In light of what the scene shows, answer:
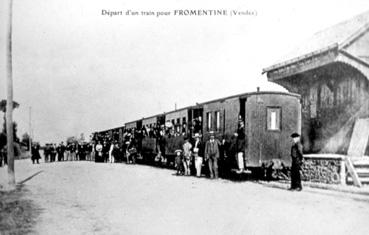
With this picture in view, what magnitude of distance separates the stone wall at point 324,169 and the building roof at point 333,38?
2.35 m

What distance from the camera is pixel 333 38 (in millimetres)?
10844

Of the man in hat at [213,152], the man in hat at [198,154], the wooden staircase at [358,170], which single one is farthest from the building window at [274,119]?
the man in hat at [198,154]

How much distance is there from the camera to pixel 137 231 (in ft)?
18.6

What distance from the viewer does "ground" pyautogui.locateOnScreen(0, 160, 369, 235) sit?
19.1 feet

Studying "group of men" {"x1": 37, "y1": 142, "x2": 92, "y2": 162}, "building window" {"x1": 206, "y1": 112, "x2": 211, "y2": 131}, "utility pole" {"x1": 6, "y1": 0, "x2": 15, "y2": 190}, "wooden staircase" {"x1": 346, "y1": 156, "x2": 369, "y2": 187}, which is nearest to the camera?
"utility pole" {"x1": 6, "y1": 0, "x2": 15, "y2": 190}

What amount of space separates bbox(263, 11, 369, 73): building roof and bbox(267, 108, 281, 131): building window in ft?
3.31

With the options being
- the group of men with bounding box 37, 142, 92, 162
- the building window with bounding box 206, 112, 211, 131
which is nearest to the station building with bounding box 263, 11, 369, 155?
the building window with bounding box 206, 112, 211, 131

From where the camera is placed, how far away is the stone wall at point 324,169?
1044cm

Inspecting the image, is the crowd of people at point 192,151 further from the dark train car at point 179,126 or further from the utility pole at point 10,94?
the utility pole at point 10,94

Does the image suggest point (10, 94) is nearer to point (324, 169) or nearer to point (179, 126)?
point (324, 169)

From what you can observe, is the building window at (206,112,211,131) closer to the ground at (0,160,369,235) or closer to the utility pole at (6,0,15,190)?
the ground at (0,160,369,235)

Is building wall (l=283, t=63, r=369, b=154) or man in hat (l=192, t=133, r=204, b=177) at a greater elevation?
building wall (l=283, t=63, r=369, b=154)

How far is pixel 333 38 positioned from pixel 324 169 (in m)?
2.98

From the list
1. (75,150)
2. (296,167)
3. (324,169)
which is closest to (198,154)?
(324,169)
